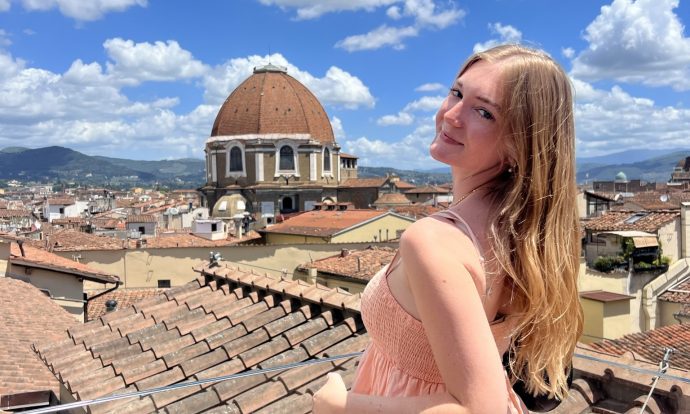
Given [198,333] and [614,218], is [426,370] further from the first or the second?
[614,218]

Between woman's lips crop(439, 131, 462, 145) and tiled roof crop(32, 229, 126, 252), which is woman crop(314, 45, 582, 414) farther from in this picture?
tiled roof crop(32, 229, 126, 252)

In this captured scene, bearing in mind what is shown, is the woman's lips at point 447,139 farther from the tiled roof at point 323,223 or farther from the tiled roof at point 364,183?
the tiled roof at point 364,183

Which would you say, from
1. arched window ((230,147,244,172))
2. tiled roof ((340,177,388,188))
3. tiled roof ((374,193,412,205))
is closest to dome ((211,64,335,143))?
arched window ((230,147,244,172))

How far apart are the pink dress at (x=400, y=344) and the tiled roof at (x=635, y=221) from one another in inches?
603

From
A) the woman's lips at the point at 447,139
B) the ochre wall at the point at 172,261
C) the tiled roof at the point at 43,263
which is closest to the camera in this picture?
the woman's lips at the point at 447,139

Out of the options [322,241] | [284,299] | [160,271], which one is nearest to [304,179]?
[322,241]

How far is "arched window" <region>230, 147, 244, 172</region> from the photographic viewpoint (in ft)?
159

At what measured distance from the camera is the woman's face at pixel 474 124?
1246mm

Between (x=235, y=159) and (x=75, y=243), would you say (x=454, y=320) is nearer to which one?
(x=75, y=243)

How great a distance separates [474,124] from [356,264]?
15.6m

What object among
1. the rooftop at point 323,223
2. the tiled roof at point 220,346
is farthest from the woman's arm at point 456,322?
the rooftop at point 323,223

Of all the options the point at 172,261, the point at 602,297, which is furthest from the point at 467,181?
the point at 172,261

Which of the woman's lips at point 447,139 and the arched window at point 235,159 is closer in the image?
the woman's lips at point 447,139

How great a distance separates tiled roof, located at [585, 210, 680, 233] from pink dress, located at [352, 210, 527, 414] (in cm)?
1533
